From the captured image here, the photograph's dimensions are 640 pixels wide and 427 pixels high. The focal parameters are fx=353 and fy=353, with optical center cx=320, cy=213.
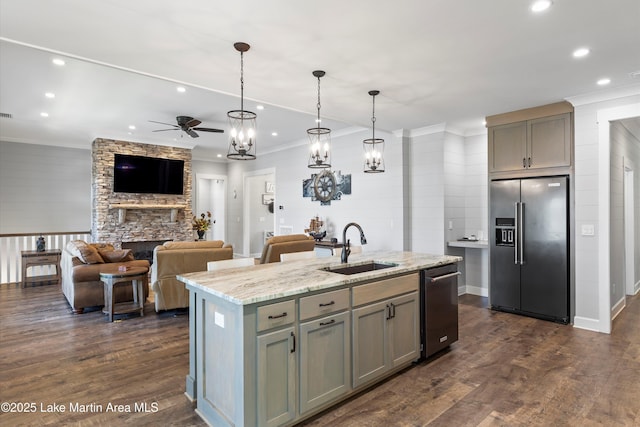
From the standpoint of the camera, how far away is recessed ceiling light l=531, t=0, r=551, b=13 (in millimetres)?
2338

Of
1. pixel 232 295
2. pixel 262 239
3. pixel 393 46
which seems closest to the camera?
pixel 232 295

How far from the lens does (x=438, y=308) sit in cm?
335

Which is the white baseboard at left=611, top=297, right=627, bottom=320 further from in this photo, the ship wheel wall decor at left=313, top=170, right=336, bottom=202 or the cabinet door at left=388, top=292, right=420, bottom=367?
the ship wheel wall decor at left=313, top=170, right=336, bottom=202

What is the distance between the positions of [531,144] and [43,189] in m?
9.36

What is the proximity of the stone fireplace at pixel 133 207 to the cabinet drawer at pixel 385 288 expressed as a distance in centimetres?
649

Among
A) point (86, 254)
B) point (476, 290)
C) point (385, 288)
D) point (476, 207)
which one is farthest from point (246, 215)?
point (385, 288)

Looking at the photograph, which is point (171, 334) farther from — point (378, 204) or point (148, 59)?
point (378, 204)

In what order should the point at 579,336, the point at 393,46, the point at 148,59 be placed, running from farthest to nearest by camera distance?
the point at 579,336, the point at 148,59, the point at 393,46

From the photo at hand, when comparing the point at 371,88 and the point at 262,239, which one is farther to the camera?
the point at 262,239

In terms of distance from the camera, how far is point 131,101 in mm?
5035

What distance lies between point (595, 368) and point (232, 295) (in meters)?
3.29

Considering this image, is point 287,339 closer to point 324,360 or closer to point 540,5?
point 324,360

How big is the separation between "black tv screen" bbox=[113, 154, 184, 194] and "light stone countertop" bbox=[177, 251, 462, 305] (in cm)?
585

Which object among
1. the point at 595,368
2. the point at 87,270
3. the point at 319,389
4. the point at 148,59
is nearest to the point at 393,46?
the point at 148,59
